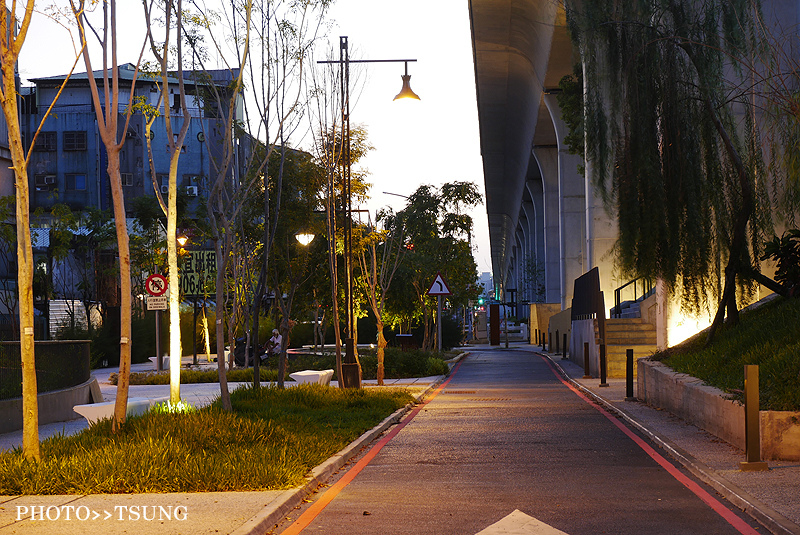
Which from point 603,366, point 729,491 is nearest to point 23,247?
point 729,491

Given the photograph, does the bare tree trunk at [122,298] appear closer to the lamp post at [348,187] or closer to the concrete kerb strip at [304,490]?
the concrete kerb strip at [304,490]

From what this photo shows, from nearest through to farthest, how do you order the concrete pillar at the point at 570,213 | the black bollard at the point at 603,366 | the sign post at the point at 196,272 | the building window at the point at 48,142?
the black bollard at the point at 603,366, the sign post at the point at 196,272, the concrete pillar at the point at 570,213, the building window at the point at 48,142

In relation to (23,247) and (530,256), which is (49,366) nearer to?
(23,247)

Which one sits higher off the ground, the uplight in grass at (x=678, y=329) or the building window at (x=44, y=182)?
the building window at (x=44, y=182)

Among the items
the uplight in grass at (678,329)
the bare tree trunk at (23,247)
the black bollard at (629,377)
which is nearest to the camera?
the bare tree trunk at (23,247)

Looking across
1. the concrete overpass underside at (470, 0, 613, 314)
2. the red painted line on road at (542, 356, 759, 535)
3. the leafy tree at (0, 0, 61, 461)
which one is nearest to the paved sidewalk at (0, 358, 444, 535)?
the leafy tree at (0, 0, 61, 461)

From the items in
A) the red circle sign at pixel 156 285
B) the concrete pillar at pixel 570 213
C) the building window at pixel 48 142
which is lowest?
the red circle sign at pixel 156 285

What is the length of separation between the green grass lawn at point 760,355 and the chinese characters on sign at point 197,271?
25.1 m

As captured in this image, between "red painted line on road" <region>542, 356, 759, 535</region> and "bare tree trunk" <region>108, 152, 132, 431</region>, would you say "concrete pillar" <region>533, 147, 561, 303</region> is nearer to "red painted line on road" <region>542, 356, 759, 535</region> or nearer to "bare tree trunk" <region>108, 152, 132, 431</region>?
"red painted line on road" <region>542, 356, 759, 535</region>

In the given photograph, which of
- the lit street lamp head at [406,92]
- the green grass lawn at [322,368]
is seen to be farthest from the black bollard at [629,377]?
the green grass lawn at [322,368]

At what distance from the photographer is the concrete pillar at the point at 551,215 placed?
68750 mm

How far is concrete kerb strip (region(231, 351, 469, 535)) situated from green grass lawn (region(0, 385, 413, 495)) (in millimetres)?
136

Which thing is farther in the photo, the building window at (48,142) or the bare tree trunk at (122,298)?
the building window at (48,142)

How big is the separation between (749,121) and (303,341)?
51248mm
